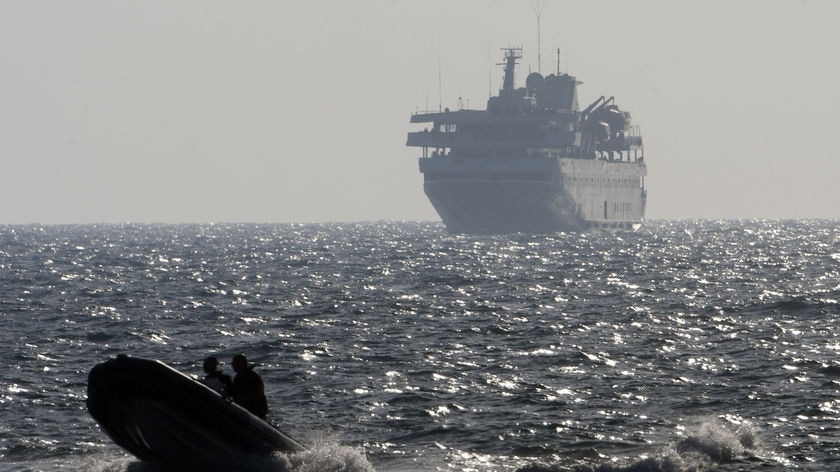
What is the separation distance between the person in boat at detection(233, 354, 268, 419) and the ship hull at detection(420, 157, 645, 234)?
132 metres

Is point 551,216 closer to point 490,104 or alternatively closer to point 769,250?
point 490,104

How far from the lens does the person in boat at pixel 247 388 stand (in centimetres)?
1738

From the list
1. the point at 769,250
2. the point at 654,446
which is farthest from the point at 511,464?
the point at 769,250

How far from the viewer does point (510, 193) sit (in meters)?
150

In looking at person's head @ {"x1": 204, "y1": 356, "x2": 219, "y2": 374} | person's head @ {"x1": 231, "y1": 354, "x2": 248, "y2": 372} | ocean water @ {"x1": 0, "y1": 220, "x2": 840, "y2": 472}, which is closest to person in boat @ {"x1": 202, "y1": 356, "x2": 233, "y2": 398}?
person's head @ {"x1": 204, "y1": 356, "x2": 219, "y2": 374}

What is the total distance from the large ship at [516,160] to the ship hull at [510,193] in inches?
3.8

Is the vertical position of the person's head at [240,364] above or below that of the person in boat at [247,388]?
above

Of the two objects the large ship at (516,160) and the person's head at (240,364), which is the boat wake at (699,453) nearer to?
the person's head at (240,364)

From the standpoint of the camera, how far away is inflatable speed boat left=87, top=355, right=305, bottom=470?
16516mm

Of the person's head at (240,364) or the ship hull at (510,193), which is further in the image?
the ship hull at (510,193)

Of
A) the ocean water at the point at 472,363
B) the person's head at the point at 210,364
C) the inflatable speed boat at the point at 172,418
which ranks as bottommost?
the ocean water at the point at 472,363

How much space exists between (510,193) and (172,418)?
13363 centimetres

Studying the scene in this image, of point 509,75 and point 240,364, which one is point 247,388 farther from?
point 509,75

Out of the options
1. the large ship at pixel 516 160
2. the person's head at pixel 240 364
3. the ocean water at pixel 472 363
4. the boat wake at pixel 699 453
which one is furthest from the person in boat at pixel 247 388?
the large ship at pixel 516 160
